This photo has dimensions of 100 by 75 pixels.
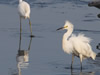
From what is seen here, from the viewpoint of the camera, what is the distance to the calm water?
11305 mm

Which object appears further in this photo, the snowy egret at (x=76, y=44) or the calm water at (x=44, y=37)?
the snowy egret at (x=76, y=44)

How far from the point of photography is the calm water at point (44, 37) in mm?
11305

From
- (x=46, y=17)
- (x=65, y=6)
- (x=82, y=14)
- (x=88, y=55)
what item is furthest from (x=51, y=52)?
(x=65, y=6)

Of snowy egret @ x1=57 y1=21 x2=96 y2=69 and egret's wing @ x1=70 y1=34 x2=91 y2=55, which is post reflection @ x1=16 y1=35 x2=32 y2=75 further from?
egret's wing @ x1=70 y1=34 x2=91 y2=55

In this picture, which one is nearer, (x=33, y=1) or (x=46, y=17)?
(x=46, y=17)

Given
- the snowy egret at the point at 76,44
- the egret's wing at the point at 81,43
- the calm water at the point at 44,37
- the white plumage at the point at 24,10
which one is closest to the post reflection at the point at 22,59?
the calm water at the point at 44,37

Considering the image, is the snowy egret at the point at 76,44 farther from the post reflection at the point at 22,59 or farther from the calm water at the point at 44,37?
the post reflection at the point at 22,59

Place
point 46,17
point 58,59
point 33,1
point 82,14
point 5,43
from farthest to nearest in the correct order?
point 33,1
point 82,14
point 46,17
point 5,43
point 58,59

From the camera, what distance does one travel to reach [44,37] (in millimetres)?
15281

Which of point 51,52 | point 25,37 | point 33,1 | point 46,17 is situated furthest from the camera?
point 33,1

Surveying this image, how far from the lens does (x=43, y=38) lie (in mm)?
15078

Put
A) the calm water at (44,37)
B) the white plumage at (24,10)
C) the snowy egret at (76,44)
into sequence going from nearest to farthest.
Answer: the calm water at (44,37)
the snowy egret at (76,44)
the white plumage at (24,10)

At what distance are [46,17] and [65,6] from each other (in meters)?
4.03

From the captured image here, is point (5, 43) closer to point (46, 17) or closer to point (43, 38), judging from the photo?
point (43, 38)
